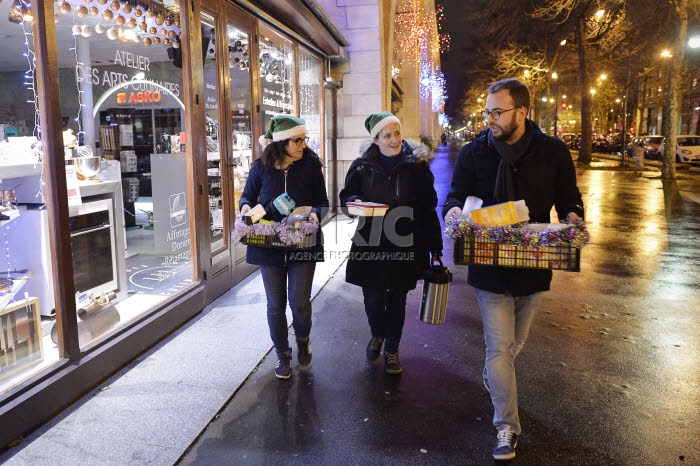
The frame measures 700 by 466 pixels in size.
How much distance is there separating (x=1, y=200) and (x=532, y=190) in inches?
154

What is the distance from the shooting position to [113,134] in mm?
7223

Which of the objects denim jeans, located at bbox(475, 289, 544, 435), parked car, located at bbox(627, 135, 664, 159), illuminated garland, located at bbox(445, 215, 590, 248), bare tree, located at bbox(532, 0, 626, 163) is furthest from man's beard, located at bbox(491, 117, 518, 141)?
parked car, located at bbox(627, 135, 664, 159)

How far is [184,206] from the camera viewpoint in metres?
6.08

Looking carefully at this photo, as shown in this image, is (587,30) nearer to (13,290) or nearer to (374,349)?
(374,349)

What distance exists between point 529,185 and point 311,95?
800 centimetres

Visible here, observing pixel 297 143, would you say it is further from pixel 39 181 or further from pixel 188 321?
pixel 188 321

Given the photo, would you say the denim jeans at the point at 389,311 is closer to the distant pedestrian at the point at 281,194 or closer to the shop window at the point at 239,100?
the distant pedestrian at the point at 281,194

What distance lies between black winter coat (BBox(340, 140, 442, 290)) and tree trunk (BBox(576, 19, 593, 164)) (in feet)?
88.4

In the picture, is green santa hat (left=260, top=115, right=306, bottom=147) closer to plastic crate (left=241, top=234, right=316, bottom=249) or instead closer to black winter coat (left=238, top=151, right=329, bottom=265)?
black winter coat (left=238, top=151, right=329, bottom=265)

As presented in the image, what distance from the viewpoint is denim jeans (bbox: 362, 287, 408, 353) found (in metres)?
4.20

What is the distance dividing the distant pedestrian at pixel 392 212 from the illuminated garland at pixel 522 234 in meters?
1.03

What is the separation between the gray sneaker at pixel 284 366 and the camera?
13.6 feet

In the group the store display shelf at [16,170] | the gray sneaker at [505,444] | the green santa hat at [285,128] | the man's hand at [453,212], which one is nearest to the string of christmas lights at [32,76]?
the store display shelf at [16,170]

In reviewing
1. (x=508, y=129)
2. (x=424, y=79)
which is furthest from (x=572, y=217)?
(x=424, y=79)
